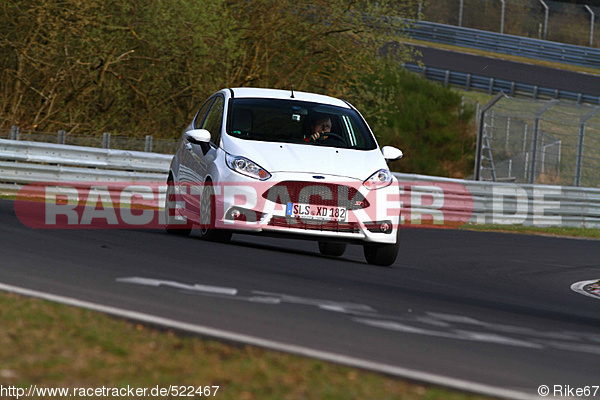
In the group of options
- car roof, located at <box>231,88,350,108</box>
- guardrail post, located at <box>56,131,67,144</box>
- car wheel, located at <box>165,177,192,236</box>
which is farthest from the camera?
guardrail post, located at <box>56,131,67,144</box>

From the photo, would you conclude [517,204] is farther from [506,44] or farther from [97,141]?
[506,44]

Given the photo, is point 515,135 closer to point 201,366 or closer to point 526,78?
point 526,78

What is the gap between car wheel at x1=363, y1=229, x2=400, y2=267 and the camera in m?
10.7

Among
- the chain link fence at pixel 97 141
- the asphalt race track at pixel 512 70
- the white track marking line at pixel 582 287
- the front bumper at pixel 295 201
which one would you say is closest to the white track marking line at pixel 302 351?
the front bumper at pixel 295 201

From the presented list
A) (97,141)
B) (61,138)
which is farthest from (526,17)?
(61,138)

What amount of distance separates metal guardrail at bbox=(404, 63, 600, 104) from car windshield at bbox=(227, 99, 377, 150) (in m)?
29.5

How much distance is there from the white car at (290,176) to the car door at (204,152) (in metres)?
0.01

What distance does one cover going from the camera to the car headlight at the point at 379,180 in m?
10.2

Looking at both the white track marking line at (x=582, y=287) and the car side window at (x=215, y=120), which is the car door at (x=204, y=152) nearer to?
the car side window at (x=215, y=120)

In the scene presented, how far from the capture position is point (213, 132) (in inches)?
442

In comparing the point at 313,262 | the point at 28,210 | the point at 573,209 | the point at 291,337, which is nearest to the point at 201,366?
the point at 291,337

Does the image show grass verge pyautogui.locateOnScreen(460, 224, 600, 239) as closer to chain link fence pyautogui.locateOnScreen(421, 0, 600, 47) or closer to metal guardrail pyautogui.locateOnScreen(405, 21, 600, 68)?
chain link fence pyautogui.locateOnScreen(421, 0, 600, 47)

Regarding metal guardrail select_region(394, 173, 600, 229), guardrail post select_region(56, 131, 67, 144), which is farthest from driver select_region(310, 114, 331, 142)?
metal guardrail select_region(394, 173, 600, 229)
